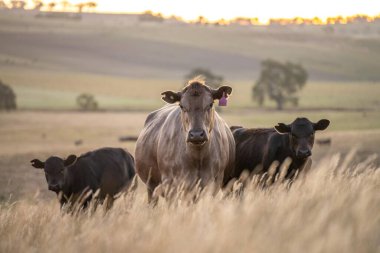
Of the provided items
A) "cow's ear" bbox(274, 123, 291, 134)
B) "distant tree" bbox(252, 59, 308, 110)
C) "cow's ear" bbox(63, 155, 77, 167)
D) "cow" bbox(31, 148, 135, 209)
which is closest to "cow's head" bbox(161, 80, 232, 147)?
"cow's ear" bbox(274, 123, 291, 134)

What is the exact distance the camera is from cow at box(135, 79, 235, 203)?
32.2 ft

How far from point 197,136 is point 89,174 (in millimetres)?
4278

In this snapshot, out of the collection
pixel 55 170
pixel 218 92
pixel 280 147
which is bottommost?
pixel 55 170

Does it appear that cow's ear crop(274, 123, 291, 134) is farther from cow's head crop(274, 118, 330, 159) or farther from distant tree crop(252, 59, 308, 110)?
distant tree crop(252, 59, 308, 110)

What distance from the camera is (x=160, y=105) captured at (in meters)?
81.6

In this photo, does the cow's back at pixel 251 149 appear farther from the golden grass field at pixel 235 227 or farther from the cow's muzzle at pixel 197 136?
the golden grass field at pixel 235 227

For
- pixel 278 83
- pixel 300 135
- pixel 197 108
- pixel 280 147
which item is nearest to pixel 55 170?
pixel 280 147

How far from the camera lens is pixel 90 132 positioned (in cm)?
5131

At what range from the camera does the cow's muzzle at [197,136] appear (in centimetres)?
947

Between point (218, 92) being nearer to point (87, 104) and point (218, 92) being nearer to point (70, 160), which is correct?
point (70, 160)

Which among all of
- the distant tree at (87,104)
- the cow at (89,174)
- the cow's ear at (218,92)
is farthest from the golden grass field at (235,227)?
the distant tree at (87,104)

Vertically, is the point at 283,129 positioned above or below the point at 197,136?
below

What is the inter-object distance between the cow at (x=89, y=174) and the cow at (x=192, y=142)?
1.82 m

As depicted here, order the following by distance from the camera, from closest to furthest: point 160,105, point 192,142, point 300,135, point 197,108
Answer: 1. point 192,142
2. point 197,108
3. point 300,135
4. point 160,105
